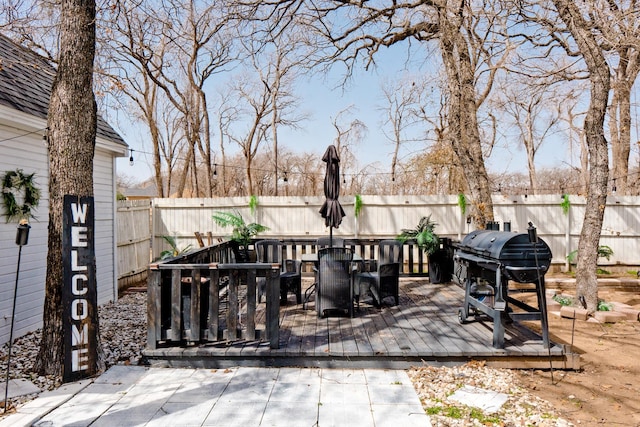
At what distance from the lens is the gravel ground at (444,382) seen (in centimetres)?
290

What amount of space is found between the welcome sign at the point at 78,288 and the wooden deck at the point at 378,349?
0.54m

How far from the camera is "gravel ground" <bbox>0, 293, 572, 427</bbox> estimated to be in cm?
290

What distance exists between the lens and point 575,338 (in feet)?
16.6

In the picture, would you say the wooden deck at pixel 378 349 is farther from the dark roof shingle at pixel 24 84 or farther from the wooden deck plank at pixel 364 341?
the dark roof shingle at pixel 24 84

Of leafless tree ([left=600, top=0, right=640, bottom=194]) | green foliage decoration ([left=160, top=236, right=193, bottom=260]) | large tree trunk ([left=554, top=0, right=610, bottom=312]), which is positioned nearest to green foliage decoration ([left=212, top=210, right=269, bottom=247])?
green foliage decoration ([left=160, top=236, right=193, bottom=260])

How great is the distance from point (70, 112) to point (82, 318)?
6.08ft

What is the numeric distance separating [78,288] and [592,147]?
22.7 feet

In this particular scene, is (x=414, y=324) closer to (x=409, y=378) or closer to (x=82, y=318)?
(x=409, y=378)

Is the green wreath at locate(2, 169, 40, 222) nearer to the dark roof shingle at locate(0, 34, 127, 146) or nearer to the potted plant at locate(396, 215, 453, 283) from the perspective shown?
the dark roof shingle at locate(0, 34, 127, 146)

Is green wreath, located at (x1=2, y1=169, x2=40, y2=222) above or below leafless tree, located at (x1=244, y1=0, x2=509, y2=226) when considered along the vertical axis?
below

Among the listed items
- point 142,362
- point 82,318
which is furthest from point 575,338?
point 82,318

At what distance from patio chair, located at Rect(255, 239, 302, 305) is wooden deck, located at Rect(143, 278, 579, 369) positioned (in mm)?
881

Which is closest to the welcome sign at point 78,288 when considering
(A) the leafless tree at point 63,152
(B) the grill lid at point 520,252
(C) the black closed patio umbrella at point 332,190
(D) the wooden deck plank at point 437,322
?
(A) the leafless tree at point 63,152

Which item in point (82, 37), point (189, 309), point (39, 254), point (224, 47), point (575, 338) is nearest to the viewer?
point (82, 37)
